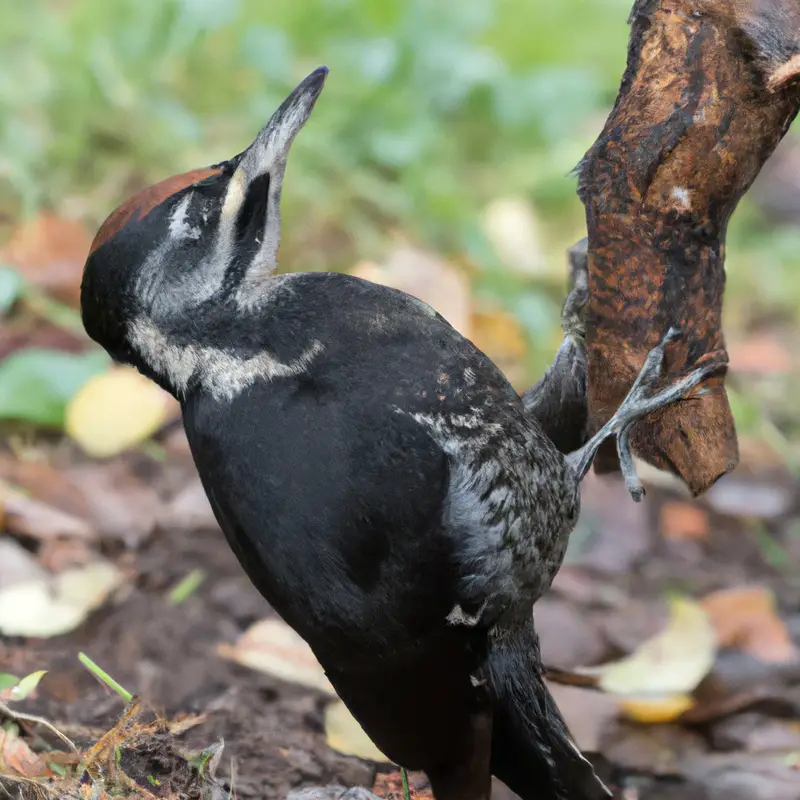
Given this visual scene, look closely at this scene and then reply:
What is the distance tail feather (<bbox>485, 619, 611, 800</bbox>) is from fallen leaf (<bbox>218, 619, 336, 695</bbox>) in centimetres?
59

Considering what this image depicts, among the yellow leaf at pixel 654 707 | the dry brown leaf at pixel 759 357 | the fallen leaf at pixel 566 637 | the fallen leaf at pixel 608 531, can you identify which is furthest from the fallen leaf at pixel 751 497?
the yellow leaf at pixel 654 707

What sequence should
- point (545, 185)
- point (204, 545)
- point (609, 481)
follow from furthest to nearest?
point (545, 185)
point (609, 481)
point (204, 545)

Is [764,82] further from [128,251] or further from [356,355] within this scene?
[128,251]

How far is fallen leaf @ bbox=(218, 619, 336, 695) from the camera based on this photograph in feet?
9.08

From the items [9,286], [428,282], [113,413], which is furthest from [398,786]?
[9,286]

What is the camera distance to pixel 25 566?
120 inches

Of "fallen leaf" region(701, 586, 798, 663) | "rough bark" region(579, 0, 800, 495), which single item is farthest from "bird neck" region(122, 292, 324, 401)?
"fallen leaf" region(701, 586, 798, 663)

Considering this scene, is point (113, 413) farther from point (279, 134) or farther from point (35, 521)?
point (279, 134)

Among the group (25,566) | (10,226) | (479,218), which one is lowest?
(25,566)

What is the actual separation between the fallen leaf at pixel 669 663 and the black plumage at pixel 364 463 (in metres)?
0.50

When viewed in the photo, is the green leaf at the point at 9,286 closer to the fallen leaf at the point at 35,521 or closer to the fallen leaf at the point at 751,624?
the fallen leaf at the point at 35,521

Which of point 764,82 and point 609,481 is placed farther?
point 609,481

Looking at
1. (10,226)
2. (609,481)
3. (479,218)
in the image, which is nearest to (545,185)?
(479,218)

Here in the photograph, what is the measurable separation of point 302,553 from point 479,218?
9.99 ft
